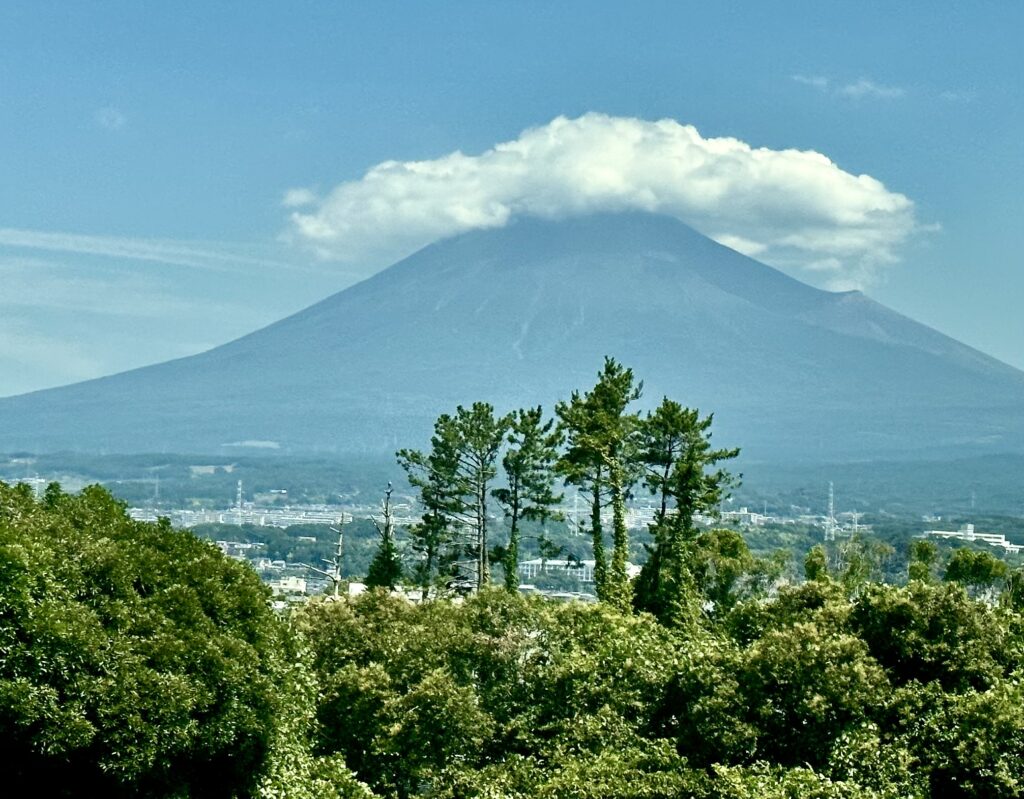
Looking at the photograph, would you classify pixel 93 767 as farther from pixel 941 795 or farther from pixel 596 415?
pixel 596 415

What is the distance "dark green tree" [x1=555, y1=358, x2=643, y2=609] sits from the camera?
1330 inches

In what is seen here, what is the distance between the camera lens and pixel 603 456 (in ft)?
111

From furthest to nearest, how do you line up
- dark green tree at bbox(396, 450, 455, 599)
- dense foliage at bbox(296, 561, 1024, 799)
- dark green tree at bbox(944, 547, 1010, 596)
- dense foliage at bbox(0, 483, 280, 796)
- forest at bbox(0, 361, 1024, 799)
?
1. dark green tree at bbox(396, 450, 455, 599)
2. dark green tree at bbox(944, 547, 1010, 596)
3. dense foliage at bbox(296, 561, 1024, 799)
4. forest at bbox(0, 361, 1024, 799)
5. dense foliage at bbox(0, 483, 280, 796)

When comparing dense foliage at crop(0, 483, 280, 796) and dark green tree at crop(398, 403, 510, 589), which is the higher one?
dark green tree at crop(398, 403, 510, 589)

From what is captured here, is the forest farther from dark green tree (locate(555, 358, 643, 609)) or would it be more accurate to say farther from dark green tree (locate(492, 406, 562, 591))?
dark green tree (locate(492, 406, 562, 591))

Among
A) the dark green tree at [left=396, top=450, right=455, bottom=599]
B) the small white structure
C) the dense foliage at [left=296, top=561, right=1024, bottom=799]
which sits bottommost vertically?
the small white structure

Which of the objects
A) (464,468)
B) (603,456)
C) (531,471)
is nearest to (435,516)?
(464,468)

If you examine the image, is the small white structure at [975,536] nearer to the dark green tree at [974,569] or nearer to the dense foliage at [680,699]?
the dark green tree at [974,569]

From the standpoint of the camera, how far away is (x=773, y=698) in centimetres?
1870

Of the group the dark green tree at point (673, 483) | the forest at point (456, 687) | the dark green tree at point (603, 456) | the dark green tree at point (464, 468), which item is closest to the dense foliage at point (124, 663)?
the forest at point (456, 687)

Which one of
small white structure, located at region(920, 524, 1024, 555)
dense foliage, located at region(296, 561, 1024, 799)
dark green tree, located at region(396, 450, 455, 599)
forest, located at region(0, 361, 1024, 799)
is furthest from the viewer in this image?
small white structure, located at region(920, 524, 1024, 555)

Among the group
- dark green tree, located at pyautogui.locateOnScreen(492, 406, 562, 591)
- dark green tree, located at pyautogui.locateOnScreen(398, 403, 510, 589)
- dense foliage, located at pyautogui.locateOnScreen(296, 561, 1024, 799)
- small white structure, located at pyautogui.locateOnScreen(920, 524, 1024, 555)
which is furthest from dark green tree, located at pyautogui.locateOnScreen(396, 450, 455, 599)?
small white structure, located at pyautogui.locateOnScreen(920, 524, 1024, 555)

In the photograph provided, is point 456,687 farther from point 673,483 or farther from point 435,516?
point 435,516

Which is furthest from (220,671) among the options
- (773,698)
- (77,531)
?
(773,698)
